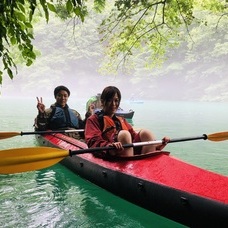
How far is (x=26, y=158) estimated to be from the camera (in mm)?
2754

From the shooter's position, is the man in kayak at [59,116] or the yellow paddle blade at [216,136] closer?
the yellow paddle blade at [216,136]

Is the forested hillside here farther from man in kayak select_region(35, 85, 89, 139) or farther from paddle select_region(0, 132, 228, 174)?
paddle select_region(0, 132, 228, 174)

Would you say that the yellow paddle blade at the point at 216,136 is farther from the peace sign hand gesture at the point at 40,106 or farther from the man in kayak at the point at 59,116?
the peace sign hand gesture at the point at 40,106

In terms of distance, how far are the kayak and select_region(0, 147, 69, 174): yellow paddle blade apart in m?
0.79

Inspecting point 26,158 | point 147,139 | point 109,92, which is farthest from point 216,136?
point 26,158

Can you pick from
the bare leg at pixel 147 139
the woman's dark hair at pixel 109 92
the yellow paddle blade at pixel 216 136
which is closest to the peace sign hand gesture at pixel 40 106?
the woman's dark hair at pixel 109 92

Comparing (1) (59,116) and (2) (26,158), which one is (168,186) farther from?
(1) (59,116)

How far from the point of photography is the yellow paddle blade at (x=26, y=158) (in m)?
2.64

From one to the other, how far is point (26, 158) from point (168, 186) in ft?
4.14

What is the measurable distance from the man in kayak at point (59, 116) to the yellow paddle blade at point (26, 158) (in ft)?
9.94

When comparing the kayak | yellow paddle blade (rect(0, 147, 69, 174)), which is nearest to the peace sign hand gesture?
the kayak

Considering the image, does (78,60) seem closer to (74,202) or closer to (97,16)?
(97,16)

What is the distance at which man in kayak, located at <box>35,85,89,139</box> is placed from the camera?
5.99 m

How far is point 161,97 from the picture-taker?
5059 cm
